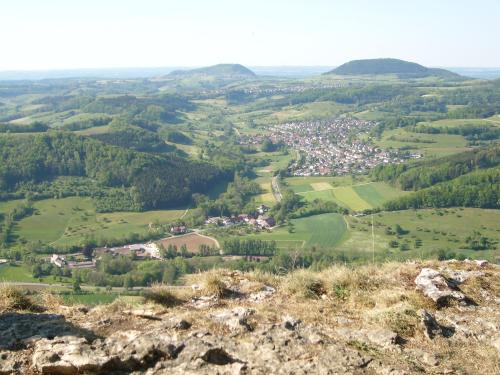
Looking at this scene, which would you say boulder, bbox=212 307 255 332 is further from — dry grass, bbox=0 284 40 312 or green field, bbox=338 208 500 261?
green field, bbox=338 208 500 261

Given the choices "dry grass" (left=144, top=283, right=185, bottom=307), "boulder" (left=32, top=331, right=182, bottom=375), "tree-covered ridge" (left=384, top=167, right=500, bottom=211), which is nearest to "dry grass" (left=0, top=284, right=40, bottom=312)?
"boulder" (left=32, top=331, right=182, bottom=375)

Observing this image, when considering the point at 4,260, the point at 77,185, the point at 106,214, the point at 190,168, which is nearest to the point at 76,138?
the point at 77,185

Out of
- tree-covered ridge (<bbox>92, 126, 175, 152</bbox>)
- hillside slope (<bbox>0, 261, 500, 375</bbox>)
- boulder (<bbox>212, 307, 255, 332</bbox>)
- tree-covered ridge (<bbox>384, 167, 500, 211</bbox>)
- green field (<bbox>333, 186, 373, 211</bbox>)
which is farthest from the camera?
tree-covered ridge (<bbox>92, 126, 175, 152</bbox>)

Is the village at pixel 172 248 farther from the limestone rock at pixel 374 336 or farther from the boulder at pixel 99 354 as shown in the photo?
the boulder at pixel 99 354

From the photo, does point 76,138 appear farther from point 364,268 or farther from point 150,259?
point 364,268

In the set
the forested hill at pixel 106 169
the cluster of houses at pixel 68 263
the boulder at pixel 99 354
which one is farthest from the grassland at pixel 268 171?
the boulder at pixel 99 354
